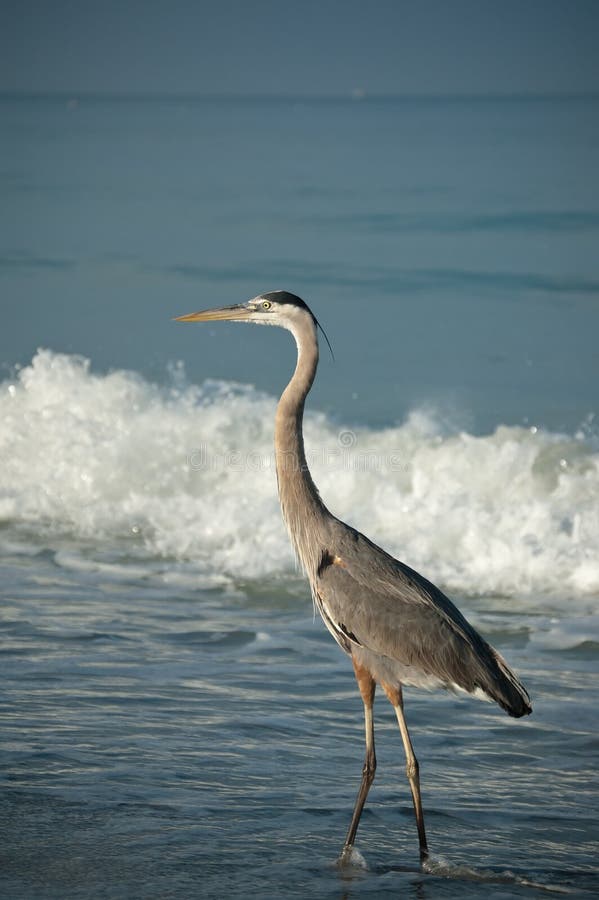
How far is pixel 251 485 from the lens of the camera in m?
11.3

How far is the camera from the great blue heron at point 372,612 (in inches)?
222

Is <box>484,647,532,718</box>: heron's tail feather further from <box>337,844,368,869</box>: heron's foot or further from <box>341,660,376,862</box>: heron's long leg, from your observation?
<box>337,844,368,869</box>: heron's foot

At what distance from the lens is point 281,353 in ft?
53.0

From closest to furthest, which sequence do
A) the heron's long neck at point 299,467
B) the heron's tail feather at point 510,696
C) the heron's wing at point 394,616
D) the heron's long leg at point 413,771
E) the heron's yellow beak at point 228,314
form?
the heron's long leg at point 413,771 → the heron's tail feather at point 510,696 → the heron's wing at point 394,616 → the heron's long neck at point 299,467 → the heron's yellow beak at point 228,314

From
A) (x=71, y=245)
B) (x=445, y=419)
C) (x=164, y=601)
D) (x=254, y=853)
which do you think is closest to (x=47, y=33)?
(x=71, y=245)

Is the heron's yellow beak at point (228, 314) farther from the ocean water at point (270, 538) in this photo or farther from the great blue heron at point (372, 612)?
the ocean water at point (270, 538)

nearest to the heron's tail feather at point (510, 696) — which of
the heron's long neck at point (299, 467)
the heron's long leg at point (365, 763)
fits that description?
the heron's long leg at point (365, 763)

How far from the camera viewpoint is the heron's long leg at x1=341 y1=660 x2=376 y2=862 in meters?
5.33

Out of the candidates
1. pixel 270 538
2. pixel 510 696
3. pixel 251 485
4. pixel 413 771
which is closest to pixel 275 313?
pixel 510 696

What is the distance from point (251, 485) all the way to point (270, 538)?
154cm

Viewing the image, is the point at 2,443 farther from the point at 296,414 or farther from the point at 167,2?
the point at 167,2

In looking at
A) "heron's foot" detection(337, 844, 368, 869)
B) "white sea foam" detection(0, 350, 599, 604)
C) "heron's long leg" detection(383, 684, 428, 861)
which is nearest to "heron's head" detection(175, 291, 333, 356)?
"heron's long leg" detection(383, 684, 428, 861)

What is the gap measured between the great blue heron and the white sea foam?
3174 mm

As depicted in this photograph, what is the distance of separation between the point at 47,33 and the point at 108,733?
166 feet
